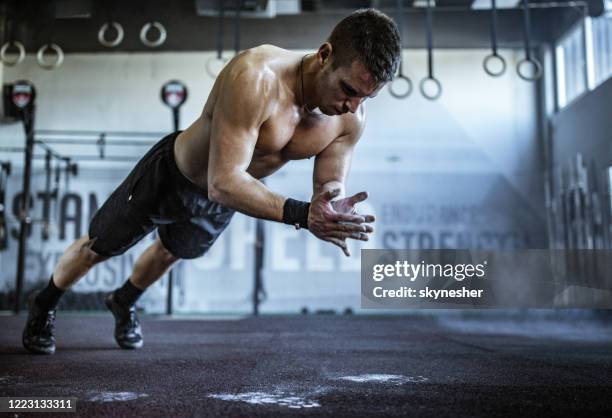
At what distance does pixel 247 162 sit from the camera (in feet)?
5.24

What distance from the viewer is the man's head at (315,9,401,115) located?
5.07 feet

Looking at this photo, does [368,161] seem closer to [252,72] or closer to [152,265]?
[152,265]

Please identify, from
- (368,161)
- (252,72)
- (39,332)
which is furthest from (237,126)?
(368,161)

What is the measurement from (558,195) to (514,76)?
1424 mm

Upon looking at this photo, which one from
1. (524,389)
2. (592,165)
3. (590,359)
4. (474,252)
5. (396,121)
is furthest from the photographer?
(396,121)

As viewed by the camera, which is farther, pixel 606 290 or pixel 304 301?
pixel 304 301

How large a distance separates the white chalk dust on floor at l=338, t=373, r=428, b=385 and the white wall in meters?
4.42

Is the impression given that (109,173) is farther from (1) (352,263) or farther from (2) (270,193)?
(2) (270,193)

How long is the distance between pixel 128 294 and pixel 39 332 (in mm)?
365

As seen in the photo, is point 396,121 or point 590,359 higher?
point 396,121

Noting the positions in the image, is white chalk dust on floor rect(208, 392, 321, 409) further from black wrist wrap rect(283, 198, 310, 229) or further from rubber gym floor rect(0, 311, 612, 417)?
black wrist wrap rect(283, 198, 310, 229)

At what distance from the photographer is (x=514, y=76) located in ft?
21.1

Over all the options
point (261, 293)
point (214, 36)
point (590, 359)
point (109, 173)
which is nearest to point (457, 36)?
point (214, 36)

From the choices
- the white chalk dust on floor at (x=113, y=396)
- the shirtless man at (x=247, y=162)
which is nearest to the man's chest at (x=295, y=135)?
the shirtless man at (x=247, y=162)
